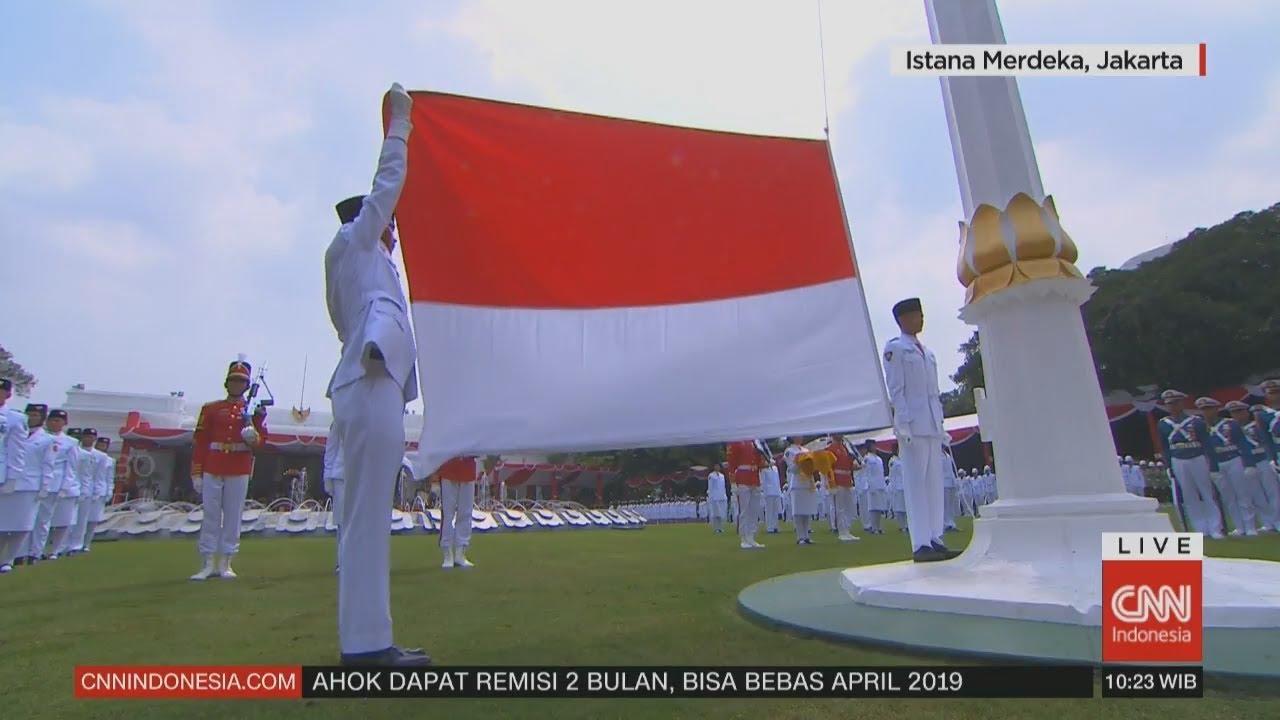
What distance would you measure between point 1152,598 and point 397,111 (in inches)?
137

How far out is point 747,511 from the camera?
34.0 ft

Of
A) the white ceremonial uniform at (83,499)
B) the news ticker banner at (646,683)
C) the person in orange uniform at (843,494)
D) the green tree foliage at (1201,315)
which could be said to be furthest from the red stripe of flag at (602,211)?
the green tree foliage at (1201,315)

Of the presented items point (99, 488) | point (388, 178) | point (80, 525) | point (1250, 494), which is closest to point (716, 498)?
point (1250, 494)

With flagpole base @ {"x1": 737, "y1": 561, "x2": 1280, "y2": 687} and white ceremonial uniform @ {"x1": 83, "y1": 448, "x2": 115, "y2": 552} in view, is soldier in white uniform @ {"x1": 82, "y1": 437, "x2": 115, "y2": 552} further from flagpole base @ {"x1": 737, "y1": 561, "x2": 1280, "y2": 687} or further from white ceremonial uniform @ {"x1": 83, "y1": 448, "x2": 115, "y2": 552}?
flagpole base @ {"x1": 737, "y1": 561, "x2": 1280, "y2": 687}

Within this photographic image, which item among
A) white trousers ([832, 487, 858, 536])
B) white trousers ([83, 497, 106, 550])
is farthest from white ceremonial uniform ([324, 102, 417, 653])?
white trousers ([83, 497, 106, 550])

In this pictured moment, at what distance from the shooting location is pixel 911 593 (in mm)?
3396

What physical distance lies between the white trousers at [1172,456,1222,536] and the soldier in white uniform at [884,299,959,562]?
245 inches

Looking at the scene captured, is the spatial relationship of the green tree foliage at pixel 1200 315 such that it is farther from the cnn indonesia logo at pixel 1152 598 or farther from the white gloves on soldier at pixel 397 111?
the white gloves on soldier at pixel 397 111

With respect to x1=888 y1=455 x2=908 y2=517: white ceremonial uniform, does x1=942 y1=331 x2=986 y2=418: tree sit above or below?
above

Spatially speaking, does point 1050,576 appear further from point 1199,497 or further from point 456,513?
point 1199,497

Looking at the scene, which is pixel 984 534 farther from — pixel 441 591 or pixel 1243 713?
pixel 441 591

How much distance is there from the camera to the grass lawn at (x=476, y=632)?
7.30 feet

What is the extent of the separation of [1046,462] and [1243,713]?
1684mm

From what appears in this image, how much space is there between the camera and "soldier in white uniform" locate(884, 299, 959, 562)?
5.50m
